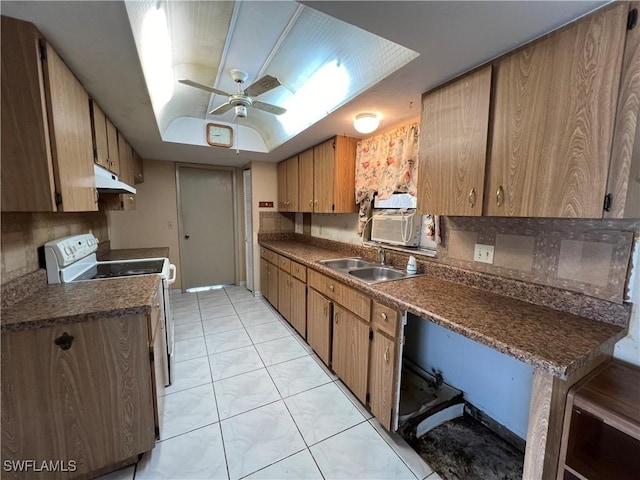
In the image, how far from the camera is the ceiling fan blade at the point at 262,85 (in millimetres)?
1577

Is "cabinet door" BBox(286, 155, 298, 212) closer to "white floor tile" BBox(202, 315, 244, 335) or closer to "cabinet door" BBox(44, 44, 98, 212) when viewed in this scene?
"white floor tile" BBox(202, 315, 244, 335)

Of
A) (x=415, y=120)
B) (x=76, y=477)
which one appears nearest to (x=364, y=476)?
(x=76, y=477)

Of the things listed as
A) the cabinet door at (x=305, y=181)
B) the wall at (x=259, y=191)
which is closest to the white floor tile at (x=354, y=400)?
the cabinet door at (x=305, y=181)

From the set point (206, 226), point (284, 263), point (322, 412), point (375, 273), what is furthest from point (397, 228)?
point (206, 226)

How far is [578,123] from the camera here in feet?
3.15

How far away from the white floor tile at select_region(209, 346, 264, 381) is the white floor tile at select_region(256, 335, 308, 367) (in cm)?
6

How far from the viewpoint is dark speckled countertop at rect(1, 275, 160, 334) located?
1081 millimetres

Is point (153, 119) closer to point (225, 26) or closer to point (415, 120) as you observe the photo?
point (225, 26)

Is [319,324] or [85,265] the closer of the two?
[85,265]

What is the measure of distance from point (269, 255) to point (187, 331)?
1.27 meters

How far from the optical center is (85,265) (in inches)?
75.0

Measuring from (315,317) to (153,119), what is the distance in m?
2.11

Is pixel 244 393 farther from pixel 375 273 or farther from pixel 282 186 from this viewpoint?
pixel 282 186


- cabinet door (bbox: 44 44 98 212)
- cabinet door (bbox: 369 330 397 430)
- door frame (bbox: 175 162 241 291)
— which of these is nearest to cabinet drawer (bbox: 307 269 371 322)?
cabinet door (bbox: 369 330 397 430)
